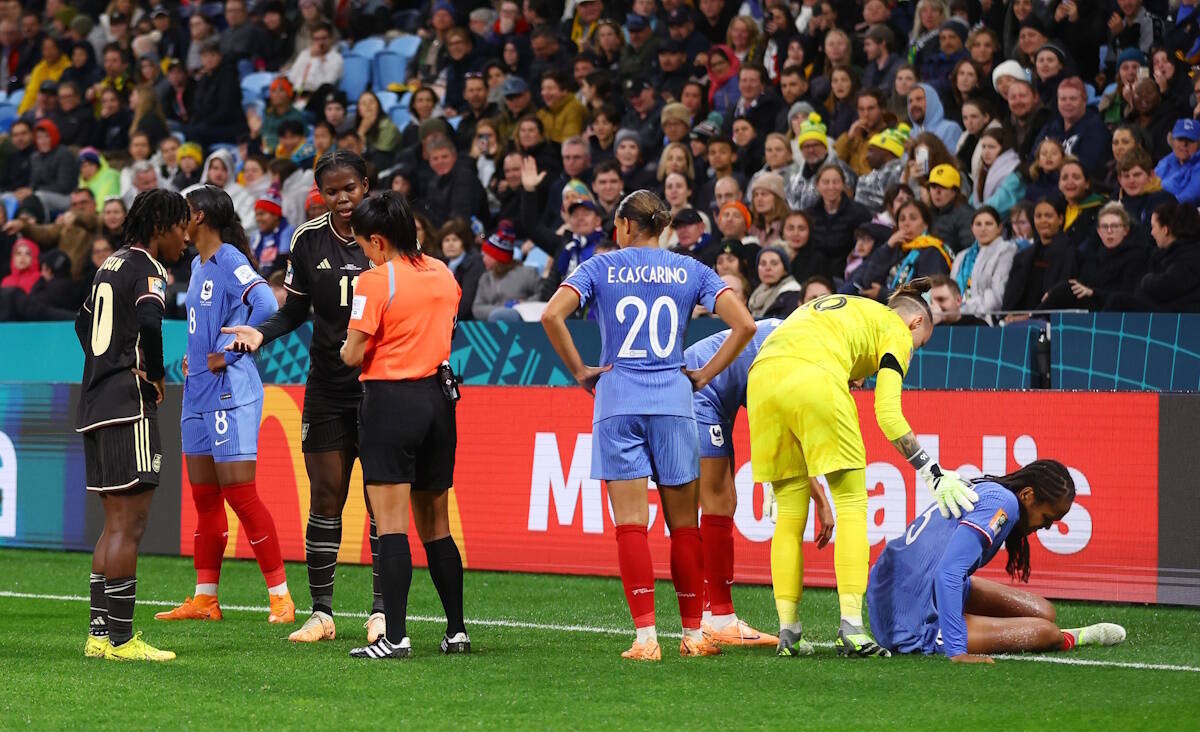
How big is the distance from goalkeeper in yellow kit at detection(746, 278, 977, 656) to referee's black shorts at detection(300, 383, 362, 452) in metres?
2.06

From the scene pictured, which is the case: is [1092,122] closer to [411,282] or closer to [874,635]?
[874,635]

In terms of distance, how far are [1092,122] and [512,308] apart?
5.10m

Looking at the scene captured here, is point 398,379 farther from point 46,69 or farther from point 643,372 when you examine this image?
point 46,69

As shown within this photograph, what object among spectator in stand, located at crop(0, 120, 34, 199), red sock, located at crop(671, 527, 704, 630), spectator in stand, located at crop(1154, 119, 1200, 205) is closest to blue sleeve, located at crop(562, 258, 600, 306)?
red sock, located at crop(671, 527, 704, 630)

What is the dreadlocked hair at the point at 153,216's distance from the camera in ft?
25.5

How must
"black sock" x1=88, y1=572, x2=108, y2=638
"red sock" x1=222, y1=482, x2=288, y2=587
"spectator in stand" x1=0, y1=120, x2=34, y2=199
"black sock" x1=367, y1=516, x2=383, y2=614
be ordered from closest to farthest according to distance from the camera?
"black sock" x1=88, y1=572, x2=108, y2=638, "black sock" x1=367, y1=516, x2=383, y2=614, "red sock" x1=222, y1=482, x2=288, y2=587, "spectator in stand" x1=0, y1=120, x2=34, y2=199

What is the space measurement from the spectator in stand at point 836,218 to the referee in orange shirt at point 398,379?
725 centimetres

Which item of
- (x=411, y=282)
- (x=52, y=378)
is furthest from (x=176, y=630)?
(x=52, y=378)

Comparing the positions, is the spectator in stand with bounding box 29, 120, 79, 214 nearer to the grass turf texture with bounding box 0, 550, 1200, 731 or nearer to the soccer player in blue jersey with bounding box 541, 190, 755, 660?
the grass turf texture with bounding box 0, 550, 1200, 731

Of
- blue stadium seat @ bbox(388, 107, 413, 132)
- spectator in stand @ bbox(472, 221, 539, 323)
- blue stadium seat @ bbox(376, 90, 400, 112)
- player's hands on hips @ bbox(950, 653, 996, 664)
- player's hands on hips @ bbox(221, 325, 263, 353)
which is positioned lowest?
player's hands on hips @ bbox(950, 653, 996, 664)

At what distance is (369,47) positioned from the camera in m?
21.5

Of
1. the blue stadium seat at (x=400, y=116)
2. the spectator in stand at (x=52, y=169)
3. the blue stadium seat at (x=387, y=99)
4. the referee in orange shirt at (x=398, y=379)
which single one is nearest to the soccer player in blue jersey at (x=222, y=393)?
the referee in orange shirt at (x=398, y=379)

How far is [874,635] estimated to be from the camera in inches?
316

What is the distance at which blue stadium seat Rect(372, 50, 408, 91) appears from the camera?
21.0 meters
